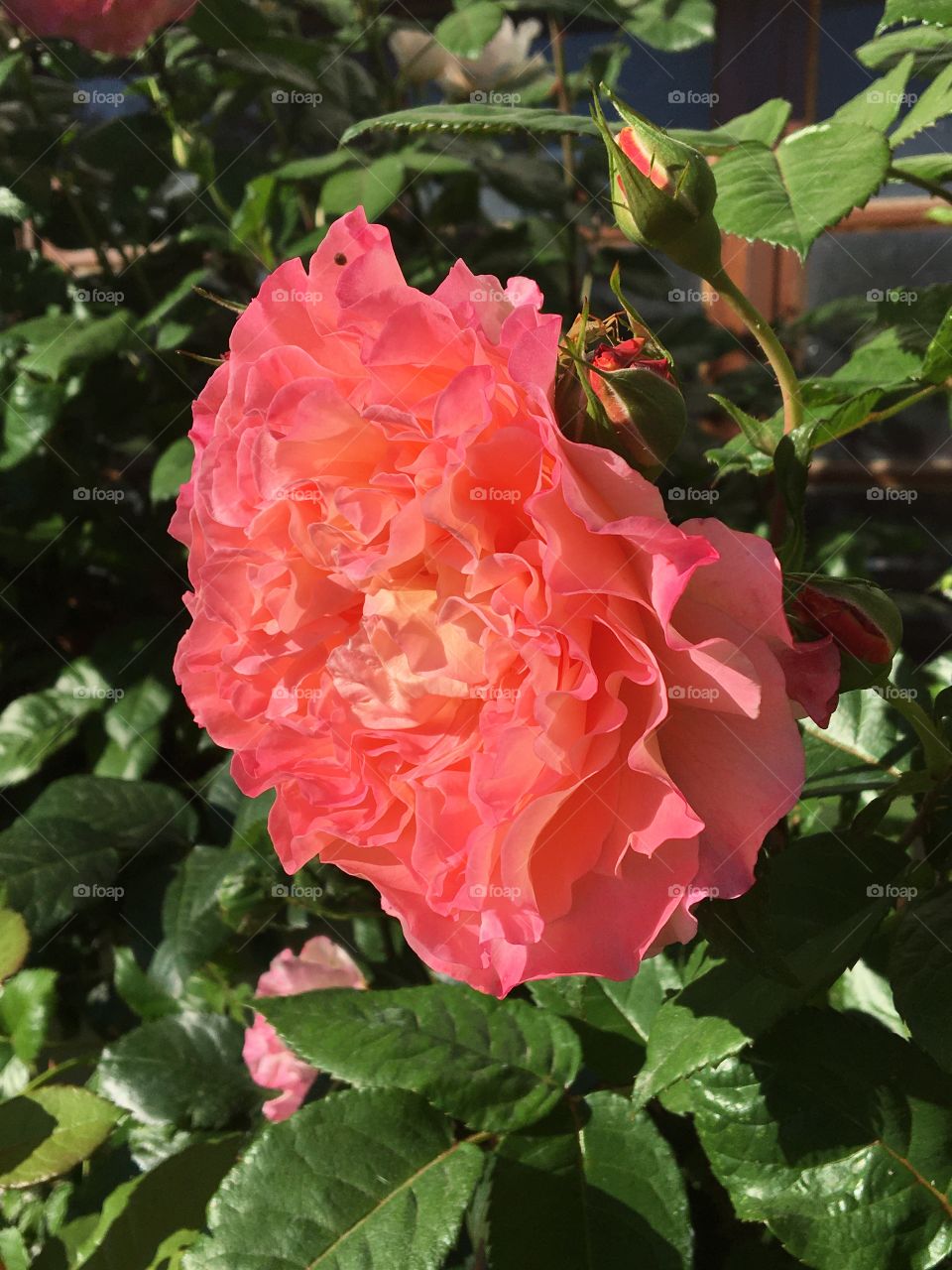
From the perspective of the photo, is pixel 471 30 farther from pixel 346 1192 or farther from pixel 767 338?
pixel 346 1192

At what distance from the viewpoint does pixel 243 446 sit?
439 mm

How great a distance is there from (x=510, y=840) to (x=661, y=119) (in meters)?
1.46

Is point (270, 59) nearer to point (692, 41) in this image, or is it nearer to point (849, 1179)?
point (692, 41)

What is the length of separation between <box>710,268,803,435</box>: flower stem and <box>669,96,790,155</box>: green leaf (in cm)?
18

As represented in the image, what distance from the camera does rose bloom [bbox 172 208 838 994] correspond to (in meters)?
0.38

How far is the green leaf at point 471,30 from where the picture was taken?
1.07 meters

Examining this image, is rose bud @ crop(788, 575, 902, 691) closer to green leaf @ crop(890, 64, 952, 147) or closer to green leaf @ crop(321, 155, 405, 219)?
green leaf @ crop(890, 64, 952, 147)

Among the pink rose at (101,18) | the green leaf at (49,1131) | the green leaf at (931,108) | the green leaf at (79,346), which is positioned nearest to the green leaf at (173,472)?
the green leaf at (79,346)

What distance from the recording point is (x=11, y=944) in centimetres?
71

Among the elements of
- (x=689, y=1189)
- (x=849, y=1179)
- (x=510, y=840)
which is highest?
(x=510, y=840)

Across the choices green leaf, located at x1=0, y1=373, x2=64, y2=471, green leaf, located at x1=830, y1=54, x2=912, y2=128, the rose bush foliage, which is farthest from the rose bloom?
green leaf, located at x1=0, y1=373, x2=64, y2=471

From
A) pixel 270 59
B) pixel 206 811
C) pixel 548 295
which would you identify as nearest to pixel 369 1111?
pixel 206 811

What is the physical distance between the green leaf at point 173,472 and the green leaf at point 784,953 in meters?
0.70

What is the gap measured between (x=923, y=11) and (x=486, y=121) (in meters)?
0.23
